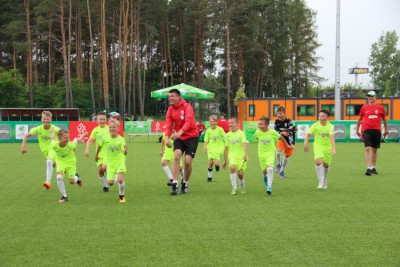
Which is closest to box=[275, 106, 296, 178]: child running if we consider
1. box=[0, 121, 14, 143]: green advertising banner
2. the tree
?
box=[0, 121, 14, 143]: green advertising banner

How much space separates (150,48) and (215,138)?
62156 mm

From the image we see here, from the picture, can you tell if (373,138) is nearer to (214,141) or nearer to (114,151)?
(214,141)

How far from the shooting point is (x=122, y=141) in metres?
10.5

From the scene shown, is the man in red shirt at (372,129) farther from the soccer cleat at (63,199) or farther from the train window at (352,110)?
the train window at (352,110)

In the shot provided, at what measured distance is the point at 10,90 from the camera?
53594mm

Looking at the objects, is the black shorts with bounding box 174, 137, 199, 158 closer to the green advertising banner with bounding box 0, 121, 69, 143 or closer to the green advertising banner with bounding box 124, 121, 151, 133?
the green advertising banner with bounding box 0, 121, 69, 143

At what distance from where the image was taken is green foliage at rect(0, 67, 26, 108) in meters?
52.5

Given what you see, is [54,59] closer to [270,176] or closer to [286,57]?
[286,57]

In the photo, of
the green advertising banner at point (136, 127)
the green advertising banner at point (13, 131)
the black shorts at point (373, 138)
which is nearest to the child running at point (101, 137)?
the black shorts at point (373, 138)

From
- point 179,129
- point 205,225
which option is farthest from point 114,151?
point 205,225

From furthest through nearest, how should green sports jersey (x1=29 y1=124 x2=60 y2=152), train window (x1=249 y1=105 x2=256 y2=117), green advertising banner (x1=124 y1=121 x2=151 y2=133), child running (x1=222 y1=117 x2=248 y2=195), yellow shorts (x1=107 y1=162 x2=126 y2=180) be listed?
train window (x1=249 y1=105 x2=256 y2=117) < green advertising banner (x1=124 y1=121 x2=151 y2=133) < green sports jersey (x1=29 y1=124 x2=60 y2=152) < child running (x1=222 y1=117 x2=248 y2=195) < yellow shorts (x1=107 y1=162 x2=126 y2=180)

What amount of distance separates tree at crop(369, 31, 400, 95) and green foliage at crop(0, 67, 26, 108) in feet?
227

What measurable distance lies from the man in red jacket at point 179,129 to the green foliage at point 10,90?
44.8 metres

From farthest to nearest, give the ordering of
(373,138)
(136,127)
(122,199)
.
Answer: (136,127), (373,138), (122,199)
